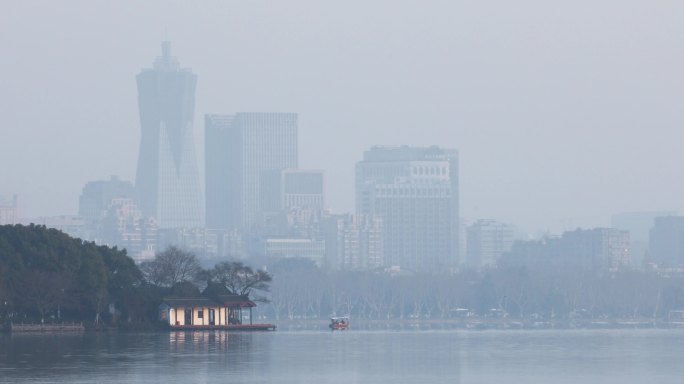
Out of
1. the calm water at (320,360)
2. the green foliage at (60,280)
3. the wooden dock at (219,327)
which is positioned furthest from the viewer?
the wooden dock at (219,327)

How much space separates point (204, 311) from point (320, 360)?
34.7m

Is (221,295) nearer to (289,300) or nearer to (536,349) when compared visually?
(536,349)

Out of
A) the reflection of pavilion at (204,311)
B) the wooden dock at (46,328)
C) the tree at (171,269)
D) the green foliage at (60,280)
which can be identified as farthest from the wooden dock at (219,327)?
the wooden dock at (46,328)

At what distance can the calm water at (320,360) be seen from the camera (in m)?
52.5

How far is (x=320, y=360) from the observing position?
62.1 m

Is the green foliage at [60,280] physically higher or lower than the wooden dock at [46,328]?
higher

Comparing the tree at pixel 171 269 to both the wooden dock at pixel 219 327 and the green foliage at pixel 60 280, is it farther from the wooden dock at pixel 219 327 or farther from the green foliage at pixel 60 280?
the green foliage at pixel 60 280

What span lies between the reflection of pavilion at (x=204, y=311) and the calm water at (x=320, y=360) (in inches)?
394

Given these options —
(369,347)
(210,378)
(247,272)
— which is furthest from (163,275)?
(210,378)

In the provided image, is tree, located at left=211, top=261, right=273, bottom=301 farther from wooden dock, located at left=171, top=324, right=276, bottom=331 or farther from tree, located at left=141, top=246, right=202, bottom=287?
wooden dock, located at left=171, top=324, right=276, bottom=331

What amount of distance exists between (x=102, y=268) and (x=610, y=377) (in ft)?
135

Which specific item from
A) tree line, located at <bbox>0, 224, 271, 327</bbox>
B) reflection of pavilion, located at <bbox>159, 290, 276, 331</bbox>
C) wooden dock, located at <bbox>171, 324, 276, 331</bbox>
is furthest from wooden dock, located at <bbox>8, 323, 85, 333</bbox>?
reflection of pavilion, located at <bbox>159, 290, 276, 331</bbox>

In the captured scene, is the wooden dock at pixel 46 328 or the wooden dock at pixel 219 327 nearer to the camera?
the wooden dock at pixel 46 328

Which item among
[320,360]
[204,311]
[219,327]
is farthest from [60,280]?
[320,360]
